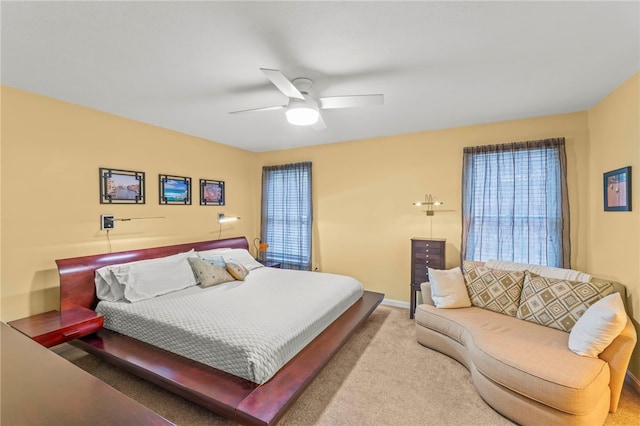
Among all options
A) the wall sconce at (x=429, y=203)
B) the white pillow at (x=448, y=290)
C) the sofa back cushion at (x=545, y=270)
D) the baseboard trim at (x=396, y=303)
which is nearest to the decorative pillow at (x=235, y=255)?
the baseboard trim at (x=396, y=303)

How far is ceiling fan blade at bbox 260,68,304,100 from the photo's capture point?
177 cm

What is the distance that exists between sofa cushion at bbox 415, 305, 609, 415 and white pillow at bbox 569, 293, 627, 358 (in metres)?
0.07

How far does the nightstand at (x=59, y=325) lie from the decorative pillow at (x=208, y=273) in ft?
3.21

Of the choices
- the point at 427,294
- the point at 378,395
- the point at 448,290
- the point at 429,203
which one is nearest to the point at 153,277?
the point at 378,395

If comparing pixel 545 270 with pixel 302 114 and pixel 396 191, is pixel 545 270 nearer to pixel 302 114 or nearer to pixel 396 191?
pixel 396 191

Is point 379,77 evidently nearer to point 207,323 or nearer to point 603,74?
point 603,74

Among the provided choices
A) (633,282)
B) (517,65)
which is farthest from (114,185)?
(633,282)

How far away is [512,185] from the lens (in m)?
3.32

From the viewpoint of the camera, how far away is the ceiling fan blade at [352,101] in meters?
2.18

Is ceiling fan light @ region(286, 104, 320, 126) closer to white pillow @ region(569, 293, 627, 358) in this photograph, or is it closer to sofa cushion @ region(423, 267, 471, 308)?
sofa cushion @ region(423, 267, 471, 308)

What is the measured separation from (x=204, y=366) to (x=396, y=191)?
3249 millimetres

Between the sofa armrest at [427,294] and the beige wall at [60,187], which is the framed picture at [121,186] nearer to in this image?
the beige wall at [60,187]

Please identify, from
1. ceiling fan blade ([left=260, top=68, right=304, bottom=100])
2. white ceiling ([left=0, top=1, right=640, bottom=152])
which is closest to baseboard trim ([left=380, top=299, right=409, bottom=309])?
white ceiling ([left=0, top=1, right=640, bottom=152])

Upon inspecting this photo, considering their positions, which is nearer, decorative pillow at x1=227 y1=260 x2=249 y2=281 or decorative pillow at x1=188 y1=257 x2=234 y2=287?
decorative pillow at x1=188 y1=257 x2=234 y2=287
